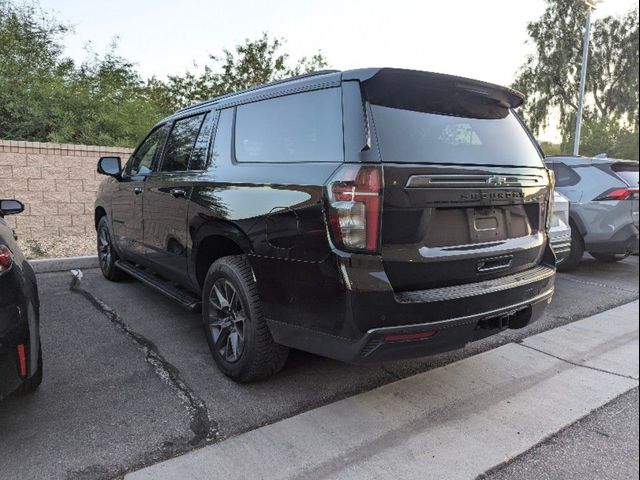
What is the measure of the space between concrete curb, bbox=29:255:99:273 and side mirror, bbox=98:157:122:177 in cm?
192

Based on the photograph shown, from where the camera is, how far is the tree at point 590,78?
18.1 m

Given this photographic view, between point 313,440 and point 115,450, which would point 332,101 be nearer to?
point 313,440

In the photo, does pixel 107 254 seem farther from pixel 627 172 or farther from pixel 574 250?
pixel 627 172

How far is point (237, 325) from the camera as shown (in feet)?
10.0

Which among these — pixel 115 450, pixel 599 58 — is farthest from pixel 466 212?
pixel 599 58

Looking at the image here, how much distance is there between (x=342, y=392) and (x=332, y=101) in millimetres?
1810

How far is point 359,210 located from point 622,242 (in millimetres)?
5880

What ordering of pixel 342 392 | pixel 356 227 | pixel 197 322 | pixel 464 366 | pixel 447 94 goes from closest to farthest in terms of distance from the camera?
pixel 356 227, pixel 447 94, pixel 342 392, pixel 464 366, pixel 197 322

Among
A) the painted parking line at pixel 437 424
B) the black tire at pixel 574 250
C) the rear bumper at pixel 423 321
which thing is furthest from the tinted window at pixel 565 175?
the rear bumper at pixel 423 321

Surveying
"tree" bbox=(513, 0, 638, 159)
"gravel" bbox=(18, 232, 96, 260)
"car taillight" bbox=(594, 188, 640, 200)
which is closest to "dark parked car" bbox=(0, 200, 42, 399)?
"gravel" bbox=(18, 232, 96, 260)

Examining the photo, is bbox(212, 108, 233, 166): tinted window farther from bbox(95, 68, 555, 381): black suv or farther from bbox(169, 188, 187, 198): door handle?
bbox(169, 188, 187, 198): door handle

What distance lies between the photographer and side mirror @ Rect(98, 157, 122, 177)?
483 centimetres

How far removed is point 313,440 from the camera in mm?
2529

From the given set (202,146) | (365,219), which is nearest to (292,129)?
(365,219)
